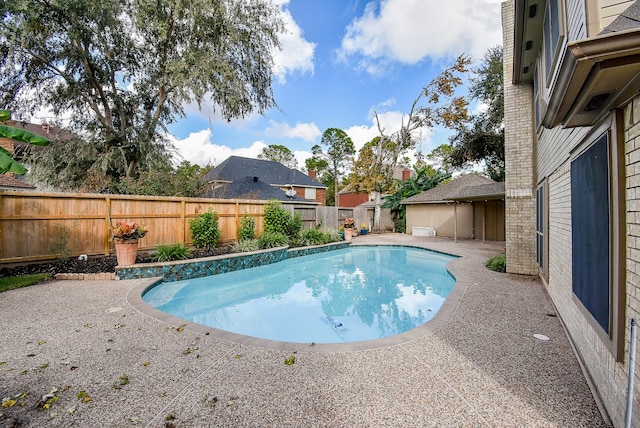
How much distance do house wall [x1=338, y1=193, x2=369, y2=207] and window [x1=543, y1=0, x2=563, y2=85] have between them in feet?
115

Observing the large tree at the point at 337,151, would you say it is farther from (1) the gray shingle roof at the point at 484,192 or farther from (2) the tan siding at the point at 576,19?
(2) the tan siding at the point at 576,19

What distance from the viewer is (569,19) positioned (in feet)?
10.8

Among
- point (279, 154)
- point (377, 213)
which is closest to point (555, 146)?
point (377, 213)

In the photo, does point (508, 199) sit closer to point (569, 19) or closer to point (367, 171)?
point (569, 19)

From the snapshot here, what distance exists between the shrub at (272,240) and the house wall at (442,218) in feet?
35.1

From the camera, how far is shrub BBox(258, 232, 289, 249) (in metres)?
11.4

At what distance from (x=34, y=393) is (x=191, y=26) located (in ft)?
47.4

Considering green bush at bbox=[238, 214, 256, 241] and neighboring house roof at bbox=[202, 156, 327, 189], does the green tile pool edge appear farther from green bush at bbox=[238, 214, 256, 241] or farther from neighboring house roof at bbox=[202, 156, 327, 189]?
neighboring house roof at bbox=[202, 156, 327, 189]

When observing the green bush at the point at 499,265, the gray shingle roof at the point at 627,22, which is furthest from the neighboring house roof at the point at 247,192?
the gray shingle roof at the point at 627,22

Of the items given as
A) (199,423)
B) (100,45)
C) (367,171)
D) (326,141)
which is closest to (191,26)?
(100,45)

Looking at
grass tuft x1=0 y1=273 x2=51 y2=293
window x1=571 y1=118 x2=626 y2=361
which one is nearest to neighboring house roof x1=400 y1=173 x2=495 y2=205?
window x1=571 y1=118 x2=626 y2=361

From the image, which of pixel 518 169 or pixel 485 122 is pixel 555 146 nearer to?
pixel 518 169

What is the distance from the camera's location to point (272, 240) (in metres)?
11.6

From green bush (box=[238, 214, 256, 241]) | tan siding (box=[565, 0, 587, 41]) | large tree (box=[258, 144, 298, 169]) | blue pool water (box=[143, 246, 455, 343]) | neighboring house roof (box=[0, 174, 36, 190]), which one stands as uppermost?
large tree (box=[258, 144, 298, 169])
